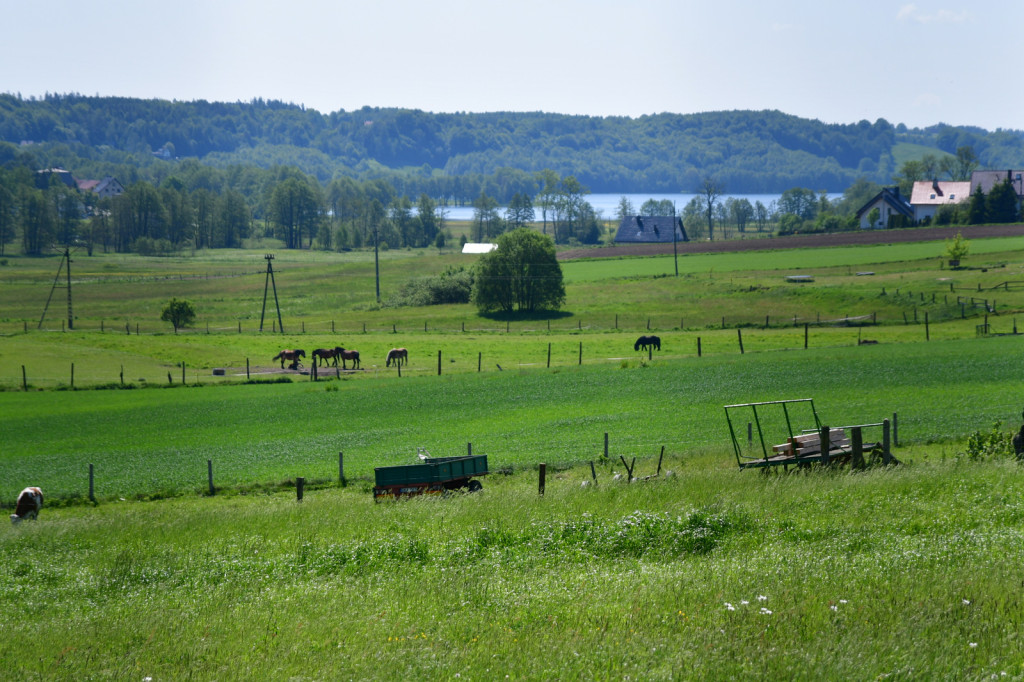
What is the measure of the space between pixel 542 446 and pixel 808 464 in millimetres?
11173

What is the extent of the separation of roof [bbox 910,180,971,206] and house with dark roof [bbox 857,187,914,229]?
1.99 metres

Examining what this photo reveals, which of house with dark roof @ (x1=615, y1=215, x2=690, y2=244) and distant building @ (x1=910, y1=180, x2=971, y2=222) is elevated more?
distant building @ (x1=910, y1=180, x2=971, y2=222)

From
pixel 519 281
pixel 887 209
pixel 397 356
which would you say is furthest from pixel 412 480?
pixel 887 209

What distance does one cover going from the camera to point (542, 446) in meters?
29.6

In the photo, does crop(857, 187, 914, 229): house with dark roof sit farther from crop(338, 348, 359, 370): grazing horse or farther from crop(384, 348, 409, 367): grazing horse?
crop(338, 348, 359, 370): grazing horse

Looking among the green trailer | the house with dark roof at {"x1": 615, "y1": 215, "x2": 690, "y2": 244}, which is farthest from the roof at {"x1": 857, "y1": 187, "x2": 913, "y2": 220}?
the green trailer

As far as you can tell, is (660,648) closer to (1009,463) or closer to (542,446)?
(1009,463)

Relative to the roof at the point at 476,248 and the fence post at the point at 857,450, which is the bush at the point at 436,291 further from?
the fence post at the point at 857,450

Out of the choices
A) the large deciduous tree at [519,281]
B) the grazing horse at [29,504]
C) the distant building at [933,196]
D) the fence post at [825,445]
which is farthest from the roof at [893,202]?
the grazing horse at [29,504]

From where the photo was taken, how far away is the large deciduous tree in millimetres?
90625

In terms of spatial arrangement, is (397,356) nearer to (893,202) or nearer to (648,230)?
(893,202)

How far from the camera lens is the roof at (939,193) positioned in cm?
13175

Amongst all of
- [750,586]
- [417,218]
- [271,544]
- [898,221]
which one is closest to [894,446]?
[750,586]

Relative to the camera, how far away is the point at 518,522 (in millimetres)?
15477
